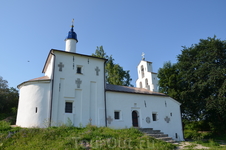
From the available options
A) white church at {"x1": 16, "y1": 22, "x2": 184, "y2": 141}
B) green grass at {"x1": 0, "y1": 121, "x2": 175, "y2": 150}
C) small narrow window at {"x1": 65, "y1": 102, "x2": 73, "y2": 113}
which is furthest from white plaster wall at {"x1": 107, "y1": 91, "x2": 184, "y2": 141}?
green grass at {"x1": 0, "y1": 121, "x2": 175, "y2": 150}

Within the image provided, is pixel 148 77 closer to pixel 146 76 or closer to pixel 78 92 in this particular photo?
pixel 146 76

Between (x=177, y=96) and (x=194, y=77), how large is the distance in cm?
360

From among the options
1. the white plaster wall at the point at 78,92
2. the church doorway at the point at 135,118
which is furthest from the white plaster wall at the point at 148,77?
the white plaster wall at the point at 78,92

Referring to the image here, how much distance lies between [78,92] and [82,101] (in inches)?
33.9

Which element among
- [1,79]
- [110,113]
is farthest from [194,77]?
[1,79]

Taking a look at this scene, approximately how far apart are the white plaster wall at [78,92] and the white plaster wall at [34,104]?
2.18ft

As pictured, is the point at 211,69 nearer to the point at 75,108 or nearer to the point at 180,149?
the point at 180,149

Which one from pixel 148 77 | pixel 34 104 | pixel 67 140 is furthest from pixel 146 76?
pixel 67 140

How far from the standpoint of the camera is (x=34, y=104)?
1412 cm

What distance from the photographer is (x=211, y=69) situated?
21.0 m

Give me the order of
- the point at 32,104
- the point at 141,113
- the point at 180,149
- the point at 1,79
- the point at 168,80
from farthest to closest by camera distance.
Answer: the point at 1,79, the point at 168,80, the point at 141,113, the point at 32,104, the point at 180,149

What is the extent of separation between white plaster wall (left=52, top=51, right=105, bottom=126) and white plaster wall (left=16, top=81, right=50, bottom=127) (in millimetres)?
664

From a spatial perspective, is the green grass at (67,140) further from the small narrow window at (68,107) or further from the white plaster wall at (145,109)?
the white plaster wall at (145,109)

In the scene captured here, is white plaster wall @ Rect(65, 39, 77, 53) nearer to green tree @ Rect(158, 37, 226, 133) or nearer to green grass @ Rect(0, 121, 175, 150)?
green grass @ Rect(0, 121, 175, 150)
